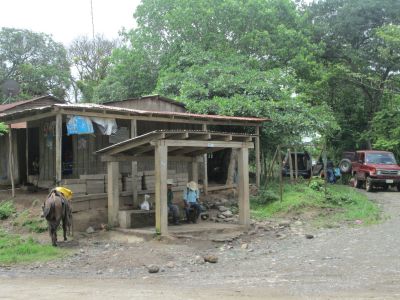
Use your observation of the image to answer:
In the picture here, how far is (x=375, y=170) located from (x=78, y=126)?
1474 centimetres

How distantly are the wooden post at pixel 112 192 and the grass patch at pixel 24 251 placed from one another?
2.39 metres

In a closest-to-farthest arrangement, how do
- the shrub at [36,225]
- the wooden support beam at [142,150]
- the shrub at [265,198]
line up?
1. the shrub at [36,225]
2. the wooden support beam at [142,150]
3. the shrub at [265,198]

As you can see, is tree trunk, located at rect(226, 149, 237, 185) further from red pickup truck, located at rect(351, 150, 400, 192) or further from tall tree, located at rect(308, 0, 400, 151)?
tall tree, located at rect(308, 0, 400, 151)

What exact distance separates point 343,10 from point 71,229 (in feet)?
Result: 80.2

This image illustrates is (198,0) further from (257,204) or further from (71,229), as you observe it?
(71,229)

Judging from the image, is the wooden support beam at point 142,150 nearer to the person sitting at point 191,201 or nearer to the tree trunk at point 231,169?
the person sitting at point 191,201

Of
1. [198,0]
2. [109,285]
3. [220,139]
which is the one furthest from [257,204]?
[198,0]

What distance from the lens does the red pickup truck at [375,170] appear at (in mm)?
22875

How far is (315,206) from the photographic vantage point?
56.9 ft

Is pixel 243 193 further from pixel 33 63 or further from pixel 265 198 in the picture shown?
pixel 33 63

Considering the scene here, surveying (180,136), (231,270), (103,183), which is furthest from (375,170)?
(231,270)

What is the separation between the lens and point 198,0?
27.6 m

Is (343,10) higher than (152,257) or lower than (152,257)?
higher

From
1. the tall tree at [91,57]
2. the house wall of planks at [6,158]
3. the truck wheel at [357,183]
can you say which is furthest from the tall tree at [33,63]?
the truck wheel at [357,183]
